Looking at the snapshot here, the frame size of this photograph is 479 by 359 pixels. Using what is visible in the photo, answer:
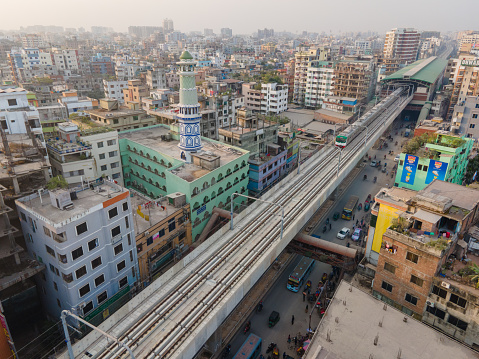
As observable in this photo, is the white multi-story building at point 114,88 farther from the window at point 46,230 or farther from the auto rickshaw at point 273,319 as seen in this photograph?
the auto rickshaw at point 273,319

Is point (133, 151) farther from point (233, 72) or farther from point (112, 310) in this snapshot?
point (233, 72)

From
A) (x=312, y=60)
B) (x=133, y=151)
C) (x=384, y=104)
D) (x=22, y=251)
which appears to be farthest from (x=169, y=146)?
(x=312, y=60)

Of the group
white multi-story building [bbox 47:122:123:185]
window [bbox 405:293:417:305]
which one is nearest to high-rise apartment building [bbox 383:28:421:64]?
white multi-story building [bbox 47:122:123:185]

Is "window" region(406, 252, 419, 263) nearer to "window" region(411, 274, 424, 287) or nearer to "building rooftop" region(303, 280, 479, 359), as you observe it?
"window" region(411, 274, 424, 287)

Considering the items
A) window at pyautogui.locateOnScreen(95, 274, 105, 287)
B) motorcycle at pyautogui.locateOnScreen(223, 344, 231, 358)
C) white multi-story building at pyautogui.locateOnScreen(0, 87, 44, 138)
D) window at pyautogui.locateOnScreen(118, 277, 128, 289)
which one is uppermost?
white multi-story building at pyautogui.locateOnScreen(0, 87, 44, 138)

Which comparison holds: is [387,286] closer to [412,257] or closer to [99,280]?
[412,257]

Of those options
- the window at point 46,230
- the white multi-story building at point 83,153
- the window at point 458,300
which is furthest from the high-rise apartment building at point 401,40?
the window at point 46,230
